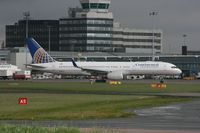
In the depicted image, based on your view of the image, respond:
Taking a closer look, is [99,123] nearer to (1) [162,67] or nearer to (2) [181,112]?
(2) [181,112]

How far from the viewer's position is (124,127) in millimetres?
37156

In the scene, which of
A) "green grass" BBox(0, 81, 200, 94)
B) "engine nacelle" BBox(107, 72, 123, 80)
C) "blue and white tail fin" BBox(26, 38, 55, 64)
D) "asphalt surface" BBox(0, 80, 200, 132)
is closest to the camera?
"asphalt surface" BBox(0, 80, 200, 132)

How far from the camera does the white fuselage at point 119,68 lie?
147 m

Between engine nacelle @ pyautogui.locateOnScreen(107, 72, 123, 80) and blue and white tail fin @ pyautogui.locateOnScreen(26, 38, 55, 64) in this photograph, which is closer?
engine nacelle @ pyautogui.locateOnScreen(107, 72, 123, 80)

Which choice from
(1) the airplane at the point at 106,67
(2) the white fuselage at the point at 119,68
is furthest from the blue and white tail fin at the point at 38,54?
(2) the white fuselage at the point at 119,68

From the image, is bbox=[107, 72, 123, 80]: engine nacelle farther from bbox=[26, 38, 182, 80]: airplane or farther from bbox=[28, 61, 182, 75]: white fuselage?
bbox=[28, 61, 182, 75]: white fuselage

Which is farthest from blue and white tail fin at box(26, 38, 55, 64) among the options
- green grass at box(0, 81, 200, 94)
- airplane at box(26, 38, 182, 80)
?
green grass at box(0, 81, 200, 94)

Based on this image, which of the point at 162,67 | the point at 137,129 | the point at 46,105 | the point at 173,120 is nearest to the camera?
the point at 137,129

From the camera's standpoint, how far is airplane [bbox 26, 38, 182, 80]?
482 feet

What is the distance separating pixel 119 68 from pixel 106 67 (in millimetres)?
3523

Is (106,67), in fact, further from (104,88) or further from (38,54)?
(104,88)

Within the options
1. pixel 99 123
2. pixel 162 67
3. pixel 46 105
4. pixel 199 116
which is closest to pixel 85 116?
pixel 99 123

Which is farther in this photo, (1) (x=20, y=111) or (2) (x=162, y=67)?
(2) (x=162, y=67)

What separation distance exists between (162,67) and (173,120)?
10439cm
